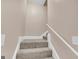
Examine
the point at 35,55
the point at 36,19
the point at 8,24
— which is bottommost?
the point at 35,55

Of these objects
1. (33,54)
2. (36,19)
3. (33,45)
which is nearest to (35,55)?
(33,54)

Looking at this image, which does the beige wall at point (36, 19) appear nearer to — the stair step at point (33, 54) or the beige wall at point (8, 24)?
the stair step at point (33, 54)

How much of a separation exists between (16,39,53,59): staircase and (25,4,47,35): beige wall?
176 centimetres

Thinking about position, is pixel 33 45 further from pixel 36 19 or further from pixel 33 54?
pixel 36 19

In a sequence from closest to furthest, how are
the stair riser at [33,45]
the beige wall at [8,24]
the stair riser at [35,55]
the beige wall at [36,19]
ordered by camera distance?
the beige wall at [8,24], the stair riser at [35,55], the stair riser at [33,45], the beige wall at [36,19]

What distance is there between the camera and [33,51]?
302 centimetres

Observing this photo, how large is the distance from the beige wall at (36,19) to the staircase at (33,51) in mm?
1758

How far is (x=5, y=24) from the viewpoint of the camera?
1.73 meters

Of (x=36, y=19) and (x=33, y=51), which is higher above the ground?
(x=36, y=19)

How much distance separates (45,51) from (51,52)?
7.1 inches

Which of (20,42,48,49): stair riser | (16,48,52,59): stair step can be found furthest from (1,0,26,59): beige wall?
(20,42,48,49): stair riser

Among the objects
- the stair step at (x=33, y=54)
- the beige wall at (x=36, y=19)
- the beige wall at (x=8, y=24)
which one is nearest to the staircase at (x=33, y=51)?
the stair step at (x=33, y=54)

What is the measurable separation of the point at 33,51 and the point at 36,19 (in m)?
2.54

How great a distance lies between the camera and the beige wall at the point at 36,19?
17.3 ft
